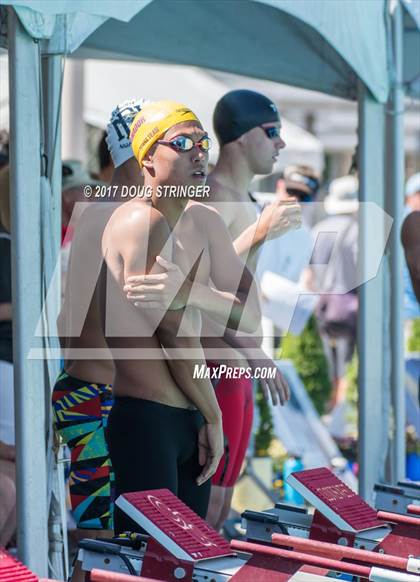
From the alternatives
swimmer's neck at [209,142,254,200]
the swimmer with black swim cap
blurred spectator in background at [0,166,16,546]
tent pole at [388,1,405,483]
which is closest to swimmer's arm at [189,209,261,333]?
the swimmer with black swim cap

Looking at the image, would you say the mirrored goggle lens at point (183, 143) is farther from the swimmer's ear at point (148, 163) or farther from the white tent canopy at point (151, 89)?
the white tent canopy at point (151, 89)

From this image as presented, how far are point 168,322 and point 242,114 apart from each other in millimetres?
1449

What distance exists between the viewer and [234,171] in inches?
189

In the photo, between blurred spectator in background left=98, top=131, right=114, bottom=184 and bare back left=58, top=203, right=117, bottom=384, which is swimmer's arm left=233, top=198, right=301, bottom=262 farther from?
blurred spectator in background left=98, top=131, right=114, bottom=184

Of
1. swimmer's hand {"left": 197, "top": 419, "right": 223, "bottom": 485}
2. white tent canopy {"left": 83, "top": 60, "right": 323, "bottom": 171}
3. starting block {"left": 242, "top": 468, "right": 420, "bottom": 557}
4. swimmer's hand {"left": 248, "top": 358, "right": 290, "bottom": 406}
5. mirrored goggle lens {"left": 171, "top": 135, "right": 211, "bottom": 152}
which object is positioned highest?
white tent canopy {"left": 83, "top": 60, "right": 323, "bottom": 171}

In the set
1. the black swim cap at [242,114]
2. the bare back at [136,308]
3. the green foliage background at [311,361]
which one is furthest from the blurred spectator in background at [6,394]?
the green foliage background at [311,361]

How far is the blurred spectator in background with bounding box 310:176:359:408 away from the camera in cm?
832

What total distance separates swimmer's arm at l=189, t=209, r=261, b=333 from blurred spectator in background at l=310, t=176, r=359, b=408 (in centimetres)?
361

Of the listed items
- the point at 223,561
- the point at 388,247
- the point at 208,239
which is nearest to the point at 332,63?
the point at 388,247

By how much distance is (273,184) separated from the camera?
11.6m

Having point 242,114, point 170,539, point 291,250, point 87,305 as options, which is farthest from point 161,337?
point 291,250

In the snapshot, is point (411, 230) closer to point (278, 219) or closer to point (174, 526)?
point (278, 219)

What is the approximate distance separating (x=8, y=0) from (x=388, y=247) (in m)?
2.91

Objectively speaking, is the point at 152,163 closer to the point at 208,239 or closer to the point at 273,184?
the point at 208,239
